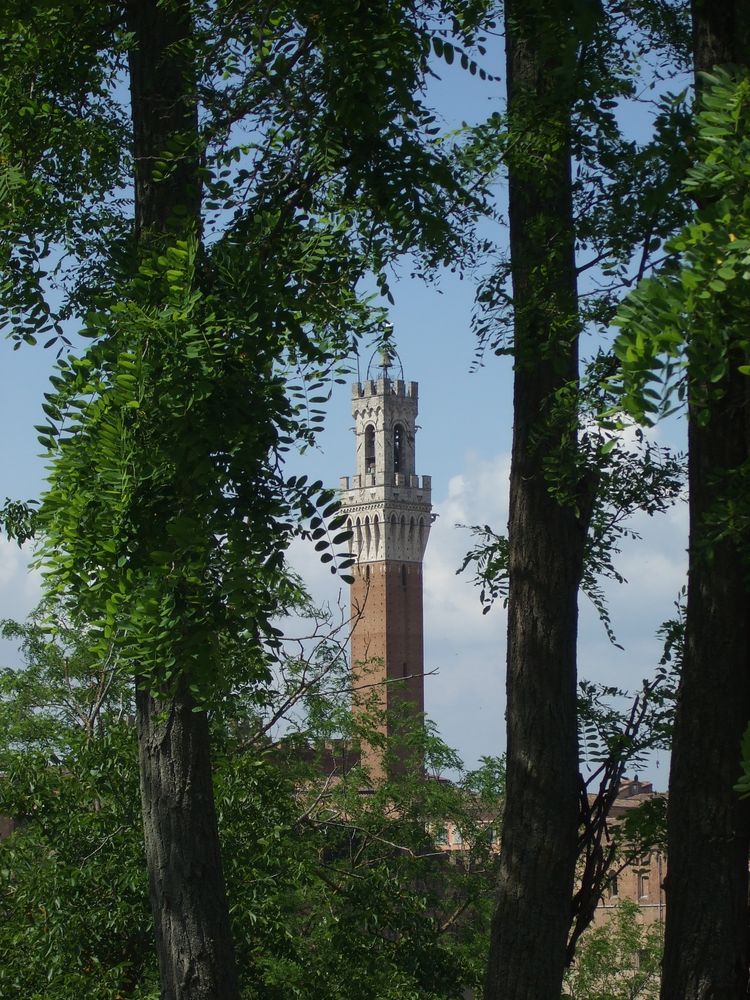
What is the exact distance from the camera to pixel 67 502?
→ 466 centimetres

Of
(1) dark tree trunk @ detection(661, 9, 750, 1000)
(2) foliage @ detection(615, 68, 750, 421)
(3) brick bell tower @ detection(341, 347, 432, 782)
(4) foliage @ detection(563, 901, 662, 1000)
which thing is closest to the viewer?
(2) foliage @ detection(615, 68, 750, 421)

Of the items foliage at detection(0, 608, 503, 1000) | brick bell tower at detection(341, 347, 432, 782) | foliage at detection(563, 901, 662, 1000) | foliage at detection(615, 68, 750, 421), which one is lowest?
foliage at detection(563, 901, 662, 1000)

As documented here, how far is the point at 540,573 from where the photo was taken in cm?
603

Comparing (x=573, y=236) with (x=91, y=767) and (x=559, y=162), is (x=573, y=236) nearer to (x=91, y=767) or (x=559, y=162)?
(x=559, y=162)

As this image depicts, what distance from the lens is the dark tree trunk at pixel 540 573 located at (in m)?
5.75

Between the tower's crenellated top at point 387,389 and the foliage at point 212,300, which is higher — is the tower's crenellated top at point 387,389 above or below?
→ above

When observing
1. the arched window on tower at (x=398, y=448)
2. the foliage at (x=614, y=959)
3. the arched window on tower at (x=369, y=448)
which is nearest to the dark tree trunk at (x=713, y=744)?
the foliage at (x=614, y=959)

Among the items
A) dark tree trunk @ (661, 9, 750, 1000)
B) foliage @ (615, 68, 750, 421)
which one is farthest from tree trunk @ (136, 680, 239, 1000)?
foliage @ (615, 68, 750, 421)

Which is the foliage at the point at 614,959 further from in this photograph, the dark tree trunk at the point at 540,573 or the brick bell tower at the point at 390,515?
the brick bell tower at the point at 390,515

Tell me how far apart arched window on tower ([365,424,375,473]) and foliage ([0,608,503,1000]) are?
7123 cm

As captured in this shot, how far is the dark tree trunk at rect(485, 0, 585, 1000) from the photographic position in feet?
18.9

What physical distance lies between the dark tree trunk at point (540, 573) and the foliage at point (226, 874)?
145 centimetres

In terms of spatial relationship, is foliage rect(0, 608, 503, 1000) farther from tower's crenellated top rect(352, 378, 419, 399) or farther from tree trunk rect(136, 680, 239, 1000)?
tower's crenellated top rect(352, 378, 419, 399)

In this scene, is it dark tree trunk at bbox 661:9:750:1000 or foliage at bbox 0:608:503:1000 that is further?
foliage at bbox 0:608:503:1000
